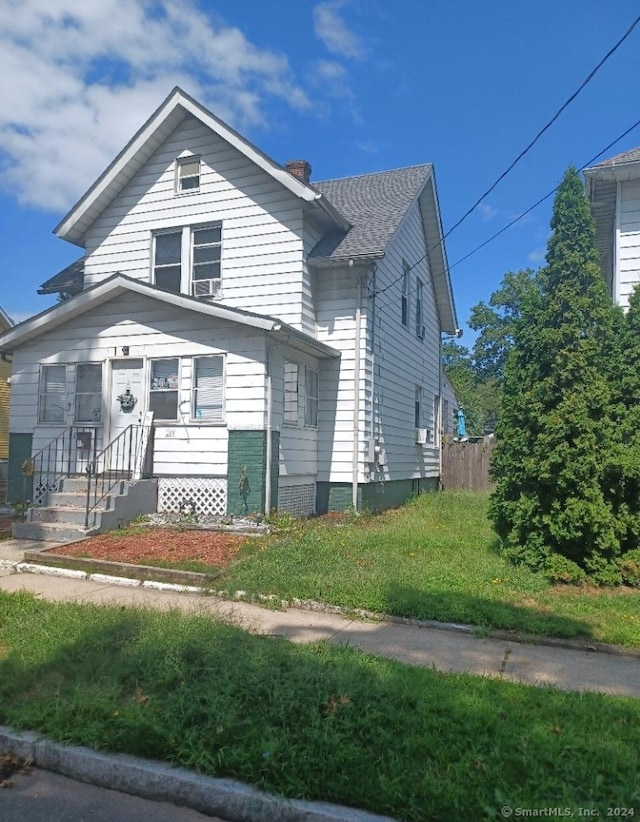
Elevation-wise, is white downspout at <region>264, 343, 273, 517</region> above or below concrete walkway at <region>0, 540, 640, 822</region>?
above

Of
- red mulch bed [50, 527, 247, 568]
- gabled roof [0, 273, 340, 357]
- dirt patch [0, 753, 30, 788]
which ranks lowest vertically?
dirt patch [0, 753, 30, 788]

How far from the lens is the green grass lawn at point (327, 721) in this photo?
118 inches

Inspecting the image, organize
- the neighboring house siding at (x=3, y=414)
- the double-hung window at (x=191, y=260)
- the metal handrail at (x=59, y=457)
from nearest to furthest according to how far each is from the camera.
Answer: the metal handrail at (x=59, y=457) < the double-hung window at (x=191, y=260) < the neighboring house siding at (x=3, y=414)

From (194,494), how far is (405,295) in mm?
8116

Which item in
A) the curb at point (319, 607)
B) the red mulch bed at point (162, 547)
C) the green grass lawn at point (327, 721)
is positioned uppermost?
the red mulch bed at point (162, 547)

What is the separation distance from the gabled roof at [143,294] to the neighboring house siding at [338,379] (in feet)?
1.35

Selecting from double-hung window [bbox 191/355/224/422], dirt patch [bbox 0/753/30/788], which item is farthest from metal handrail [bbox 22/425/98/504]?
dirt patch [bbox 0/753/30/788]

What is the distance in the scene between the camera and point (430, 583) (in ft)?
22.7

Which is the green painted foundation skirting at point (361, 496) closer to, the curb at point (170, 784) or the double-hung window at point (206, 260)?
the double-hung window at point (206, 260)

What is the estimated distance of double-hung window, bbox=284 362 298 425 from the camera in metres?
12.0

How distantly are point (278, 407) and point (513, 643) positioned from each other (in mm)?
6789

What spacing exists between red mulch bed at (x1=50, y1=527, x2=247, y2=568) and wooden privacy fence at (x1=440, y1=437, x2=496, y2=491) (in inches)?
493

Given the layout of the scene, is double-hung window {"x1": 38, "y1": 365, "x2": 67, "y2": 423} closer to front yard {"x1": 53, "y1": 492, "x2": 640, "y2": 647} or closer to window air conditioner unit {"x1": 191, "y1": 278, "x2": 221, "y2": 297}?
window air conditioner unit {"x1": 191, "y1": 278, "x2": 221, "y2": 297}

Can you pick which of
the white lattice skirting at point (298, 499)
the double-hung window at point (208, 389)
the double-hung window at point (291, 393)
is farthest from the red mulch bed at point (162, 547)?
the double-hung window at point (291, 393)
